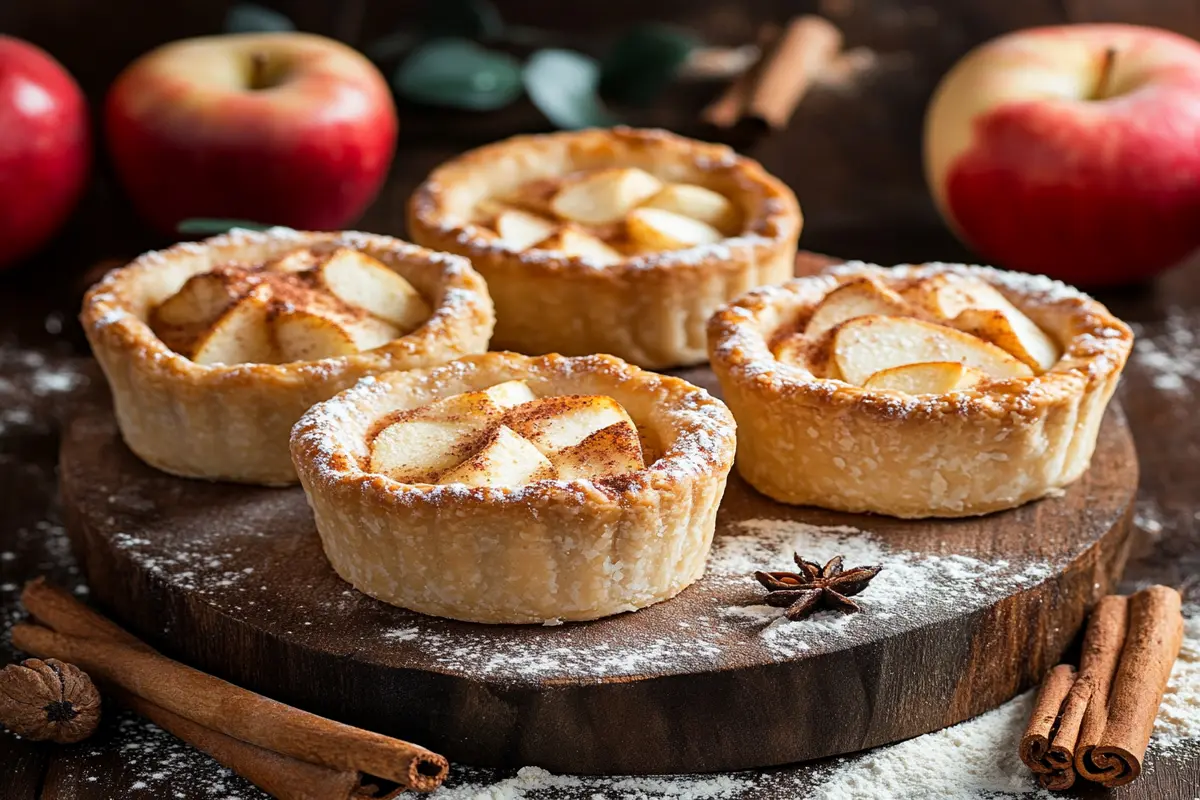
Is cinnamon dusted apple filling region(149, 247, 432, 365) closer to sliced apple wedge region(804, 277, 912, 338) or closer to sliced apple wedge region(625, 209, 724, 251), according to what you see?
sliced apple wedge region(625, 209, 724, 251)

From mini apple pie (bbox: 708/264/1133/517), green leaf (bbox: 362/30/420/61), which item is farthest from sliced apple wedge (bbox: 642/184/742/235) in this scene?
green leaf (bbox: 362/30/420/61)

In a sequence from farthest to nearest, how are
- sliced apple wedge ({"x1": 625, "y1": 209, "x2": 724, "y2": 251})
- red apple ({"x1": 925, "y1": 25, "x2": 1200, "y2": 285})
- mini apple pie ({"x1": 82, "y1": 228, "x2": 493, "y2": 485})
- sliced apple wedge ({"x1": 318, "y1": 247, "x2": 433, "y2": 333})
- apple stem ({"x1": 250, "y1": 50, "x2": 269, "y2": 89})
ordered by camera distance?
apple stem ({"x1": 250, "y1": 50, "x2": 269, "y2": 89}) < red apple ({"x1": 925, "y1": 25, "x2": 1200, "y2": 285}) < sliced apple wedge ({"x1": 625, "y1": 209, "x2": 724, "y2": 251}) < sliced apple wedge ({"x1": 318, "y1": 247, "x2": 433, "y2": 333}) < mini apple pie ({"x1": 82, "y1": 228, "x2": 493, "y2": 485})

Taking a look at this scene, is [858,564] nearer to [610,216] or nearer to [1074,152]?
[610,216]

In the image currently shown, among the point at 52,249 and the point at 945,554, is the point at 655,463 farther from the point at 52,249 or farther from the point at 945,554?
the point at 52,249

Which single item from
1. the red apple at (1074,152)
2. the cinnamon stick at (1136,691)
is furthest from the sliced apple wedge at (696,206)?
the cinnamon stick at (1136,691)

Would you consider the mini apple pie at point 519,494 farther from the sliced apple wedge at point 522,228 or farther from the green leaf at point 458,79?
the green leaf at point 458,79

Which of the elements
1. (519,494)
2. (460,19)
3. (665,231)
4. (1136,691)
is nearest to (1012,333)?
(1136,691)
